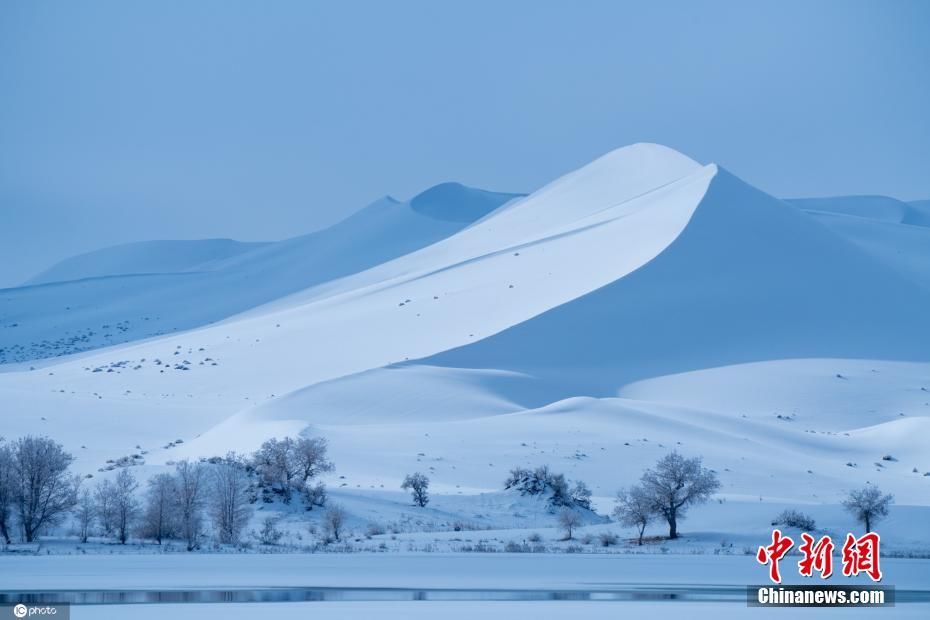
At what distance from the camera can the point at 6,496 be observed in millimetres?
35375

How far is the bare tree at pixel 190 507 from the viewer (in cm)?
3412

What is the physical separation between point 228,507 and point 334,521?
2.75m

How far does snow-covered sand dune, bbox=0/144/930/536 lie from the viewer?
52.7 metres

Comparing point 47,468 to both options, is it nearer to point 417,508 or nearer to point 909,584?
point 417,508

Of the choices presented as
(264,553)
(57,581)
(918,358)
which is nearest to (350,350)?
(918,358)

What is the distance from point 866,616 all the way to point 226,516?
19853 mm

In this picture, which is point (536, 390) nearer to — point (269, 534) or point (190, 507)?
point (269, 534)

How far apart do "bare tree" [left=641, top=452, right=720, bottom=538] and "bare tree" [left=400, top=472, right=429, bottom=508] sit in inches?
275

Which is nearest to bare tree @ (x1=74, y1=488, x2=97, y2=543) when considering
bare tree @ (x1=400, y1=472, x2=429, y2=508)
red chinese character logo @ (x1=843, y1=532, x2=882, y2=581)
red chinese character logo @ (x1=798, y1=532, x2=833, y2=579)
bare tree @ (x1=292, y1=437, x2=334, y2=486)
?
bare tree @ (x1=292, y1=437, x2=334, y2=486)

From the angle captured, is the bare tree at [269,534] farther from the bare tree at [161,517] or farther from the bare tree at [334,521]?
the bare tree at [161,517]

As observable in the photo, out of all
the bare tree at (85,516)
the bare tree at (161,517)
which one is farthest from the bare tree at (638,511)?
the bare tree at (85,516)

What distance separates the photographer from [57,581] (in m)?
23.6

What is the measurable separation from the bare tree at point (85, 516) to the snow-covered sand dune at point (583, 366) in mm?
8978

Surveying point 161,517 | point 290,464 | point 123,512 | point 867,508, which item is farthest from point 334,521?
point 867,508
